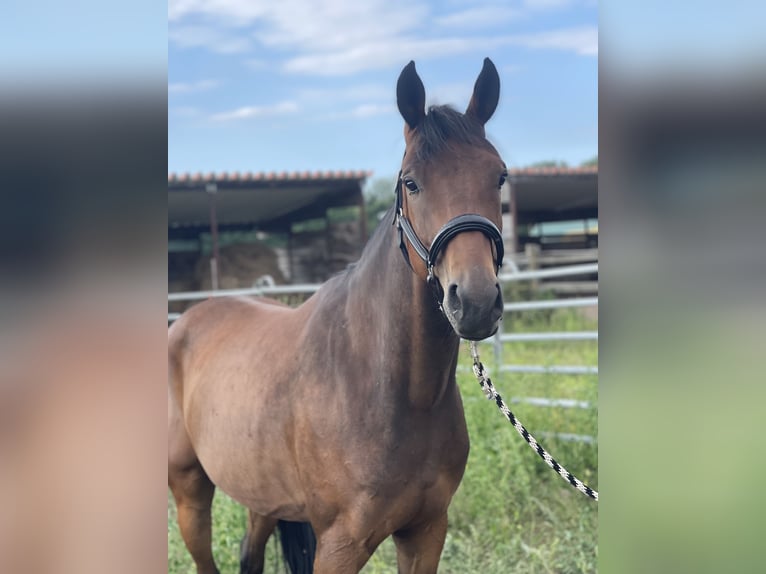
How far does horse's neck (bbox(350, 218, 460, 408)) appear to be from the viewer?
1923mm

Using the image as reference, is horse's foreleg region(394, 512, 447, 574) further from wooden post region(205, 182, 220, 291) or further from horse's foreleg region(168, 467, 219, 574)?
wooden post region(205, 182, 220, 291)

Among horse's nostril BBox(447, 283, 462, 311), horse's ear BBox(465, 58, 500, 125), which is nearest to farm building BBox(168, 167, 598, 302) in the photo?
horse's ear BBox(465, 58, 500, 125)

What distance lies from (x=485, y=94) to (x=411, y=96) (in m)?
0.23

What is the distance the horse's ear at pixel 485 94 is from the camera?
1.93 meters

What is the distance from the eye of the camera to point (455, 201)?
1674 mm

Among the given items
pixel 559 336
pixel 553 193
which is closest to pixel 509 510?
pixel 559 336

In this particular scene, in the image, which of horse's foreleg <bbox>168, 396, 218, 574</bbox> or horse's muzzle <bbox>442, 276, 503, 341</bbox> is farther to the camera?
horse's foreleg <bbox>168, 396, 218, 574</bbox>

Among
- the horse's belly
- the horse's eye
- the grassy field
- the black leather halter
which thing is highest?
the horse's eye

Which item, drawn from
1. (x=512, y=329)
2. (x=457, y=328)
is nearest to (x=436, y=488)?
(x=457, y=328)

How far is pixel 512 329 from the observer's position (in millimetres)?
9516

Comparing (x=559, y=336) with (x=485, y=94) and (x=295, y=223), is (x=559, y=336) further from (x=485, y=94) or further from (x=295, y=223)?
(x=295, y=223)

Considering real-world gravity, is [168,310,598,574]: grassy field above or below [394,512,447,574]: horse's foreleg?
below

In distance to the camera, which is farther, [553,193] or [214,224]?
[553,193]

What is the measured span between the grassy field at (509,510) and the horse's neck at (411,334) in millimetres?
1662
